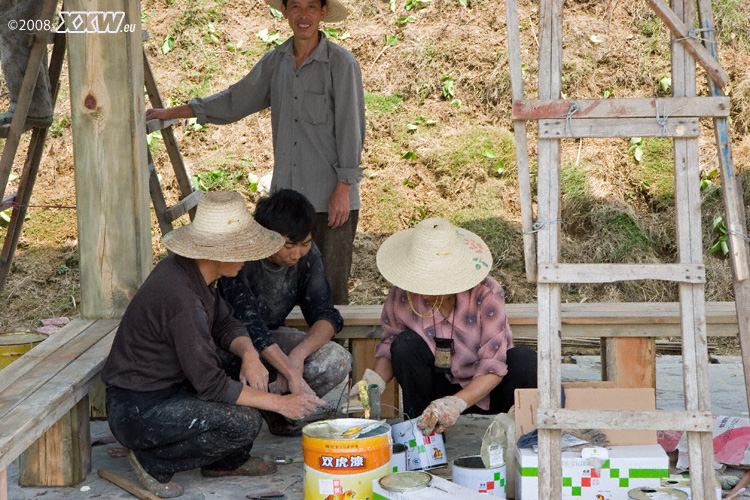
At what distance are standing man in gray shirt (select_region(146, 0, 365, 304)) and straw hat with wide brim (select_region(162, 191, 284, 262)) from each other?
1.28 metres

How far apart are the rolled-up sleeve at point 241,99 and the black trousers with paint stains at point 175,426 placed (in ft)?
6.85

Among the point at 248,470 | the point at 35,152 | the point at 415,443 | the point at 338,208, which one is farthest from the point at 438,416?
the point at 35,152

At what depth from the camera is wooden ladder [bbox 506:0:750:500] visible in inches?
113

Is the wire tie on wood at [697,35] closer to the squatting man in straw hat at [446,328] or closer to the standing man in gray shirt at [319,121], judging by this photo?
the squatting man in straw hat at [446,328]

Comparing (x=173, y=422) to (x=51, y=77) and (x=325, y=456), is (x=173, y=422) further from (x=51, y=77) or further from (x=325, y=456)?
(x=51, y=77)

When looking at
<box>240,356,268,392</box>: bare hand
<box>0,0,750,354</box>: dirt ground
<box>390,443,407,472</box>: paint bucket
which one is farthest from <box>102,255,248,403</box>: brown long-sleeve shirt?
<box>0,0,750,354</box>: dirt ground

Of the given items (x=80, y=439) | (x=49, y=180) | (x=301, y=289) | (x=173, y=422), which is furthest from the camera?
(x=49, y=180)

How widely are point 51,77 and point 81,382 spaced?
215 centimetres

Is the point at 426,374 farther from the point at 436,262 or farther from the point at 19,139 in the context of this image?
the point at 19,139

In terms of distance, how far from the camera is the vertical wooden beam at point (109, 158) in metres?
4.00

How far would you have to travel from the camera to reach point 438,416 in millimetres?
3199

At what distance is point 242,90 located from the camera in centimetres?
495

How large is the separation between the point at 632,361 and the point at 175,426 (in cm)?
228

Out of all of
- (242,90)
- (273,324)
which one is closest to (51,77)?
(242,90)
